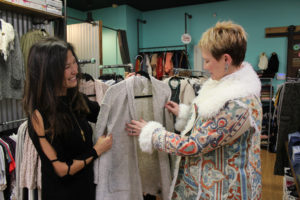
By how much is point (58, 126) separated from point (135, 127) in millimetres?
376

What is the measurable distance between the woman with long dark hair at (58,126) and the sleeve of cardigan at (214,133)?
0.36 metres

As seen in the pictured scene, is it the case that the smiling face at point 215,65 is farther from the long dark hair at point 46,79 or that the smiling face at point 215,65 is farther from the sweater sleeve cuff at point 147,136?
the long dark hair at point 46,79

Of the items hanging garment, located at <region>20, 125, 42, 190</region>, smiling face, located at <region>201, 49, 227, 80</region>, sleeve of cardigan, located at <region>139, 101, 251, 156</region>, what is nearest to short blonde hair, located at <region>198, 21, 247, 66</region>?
smiling face, located at <region>201, 49, 227, 80</region>

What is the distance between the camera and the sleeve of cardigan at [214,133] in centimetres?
101

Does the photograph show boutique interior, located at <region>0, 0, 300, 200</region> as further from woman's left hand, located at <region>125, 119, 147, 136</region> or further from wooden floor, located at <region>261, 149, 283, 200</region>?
woman's left hand, located at <region>125, 119, 147, 136</region>

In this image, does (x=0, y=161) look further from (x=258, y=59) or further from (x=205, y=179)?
(x=258, y=59)

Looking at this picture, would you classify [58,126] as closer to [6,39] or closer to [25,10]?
[6,39]

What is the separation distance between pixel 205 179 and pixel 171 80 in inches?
65.9

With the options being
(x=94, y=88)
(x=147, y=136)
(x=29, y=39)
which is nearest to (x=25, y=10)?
(x=29, y=39)

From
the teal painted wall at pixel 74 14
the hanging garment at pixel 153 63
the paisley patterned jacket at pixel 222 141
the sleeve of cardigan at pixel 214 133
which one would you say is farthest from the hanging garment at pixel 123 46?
the sleeve of cardigan at pixel 214 133

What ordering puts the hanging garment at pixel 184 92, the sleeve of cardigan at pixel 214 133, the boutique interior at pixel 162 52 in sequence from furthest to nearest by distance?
the hanging garment at pixel 184 92 < the boutique interior at pixel 162 52 < the sleeve of cardigan at pixel 214 133

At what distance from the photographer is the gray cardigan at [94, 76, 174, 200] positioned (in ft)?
4.02

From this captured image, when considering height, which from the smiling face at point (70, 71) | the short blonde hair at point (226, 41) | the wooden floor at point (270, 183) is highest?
the short blonde hair at point (226, 41)

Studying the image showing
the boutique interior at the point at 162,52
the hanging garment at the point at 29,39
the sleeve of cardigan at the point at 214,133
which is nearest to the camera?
the sleeve of cardigan at the point at 214,133
